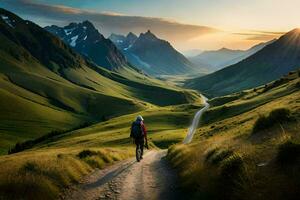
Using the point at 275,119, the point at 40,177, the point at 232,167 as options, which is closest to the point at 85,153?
the point at 40,177

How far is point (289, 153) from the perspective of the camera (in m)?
13.6

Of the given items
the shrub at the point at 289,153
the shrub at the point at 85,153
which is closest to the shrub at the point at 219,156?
the shrub at the point at 289,153

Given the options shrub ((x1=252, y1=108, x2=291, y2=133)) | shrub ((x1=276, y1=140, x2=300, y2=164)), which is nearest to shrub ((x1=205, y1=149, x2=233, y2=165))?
shrub ((x1=276, y1=140, x2=300, y2=164))

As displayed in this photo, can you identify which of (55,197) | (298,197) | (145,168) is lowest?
(145,168)

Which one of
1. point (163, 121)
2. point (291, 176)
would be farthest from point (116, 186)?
point (163, 121)

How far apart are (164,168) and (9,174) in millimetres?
11613

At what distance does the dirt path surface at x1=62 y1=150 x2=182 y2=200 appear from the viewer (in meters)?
18.7

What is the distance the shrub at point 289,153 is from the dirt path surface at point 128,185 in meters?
5.71

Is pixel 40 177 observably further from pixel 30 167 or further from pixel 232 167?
pixel 232 167

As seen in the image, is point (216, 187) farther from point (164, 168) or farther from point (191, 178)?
point (164, 168)

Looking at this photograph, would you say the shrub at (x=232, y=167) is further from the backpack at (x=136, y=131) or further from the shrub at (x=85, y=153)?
the backpack at (x=136, y=131)

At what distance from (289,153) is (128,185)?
1007cm

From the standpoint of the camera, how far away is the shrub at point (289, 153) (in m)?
13.3

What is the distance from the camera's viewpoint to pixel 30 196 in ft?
54.9
